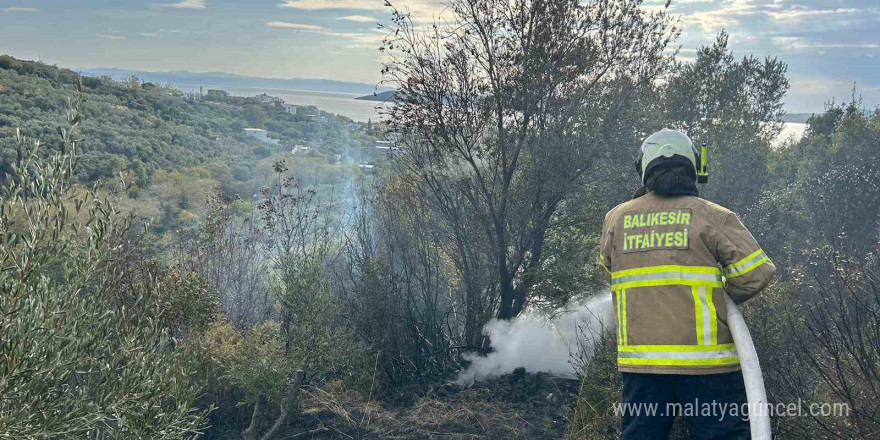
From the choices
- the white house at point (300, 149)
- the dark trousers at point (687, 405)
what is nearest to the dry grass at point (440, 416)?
the dark trousers at point (687, 405)

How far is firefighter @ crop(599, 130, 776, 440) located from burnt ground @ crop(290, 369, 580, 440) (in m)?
3.06

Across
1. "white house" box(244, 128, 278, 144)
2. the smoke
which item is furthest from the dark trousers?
"white house" box(244, 128, 278, 144)

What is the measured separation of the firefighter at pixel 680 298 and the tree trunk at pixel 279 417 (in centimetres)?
469

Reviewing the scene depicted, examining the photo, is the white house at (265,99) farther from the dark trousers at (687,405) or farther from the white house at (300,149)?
the dark trousers at (687,405)

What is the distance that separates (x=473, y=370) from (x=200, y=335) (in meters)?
3.77

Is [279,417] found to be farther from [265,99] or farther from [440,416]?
[265,99]

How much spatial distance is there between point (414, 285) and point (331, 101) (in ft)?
269

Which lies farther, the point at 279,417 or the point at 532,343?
the point at 532,343

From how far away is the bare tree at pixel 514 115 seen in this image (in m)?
9.61

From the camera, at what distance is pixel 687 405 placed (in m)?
3.62

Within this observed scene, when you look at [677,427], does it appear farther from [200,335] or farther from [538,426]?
[200,335]

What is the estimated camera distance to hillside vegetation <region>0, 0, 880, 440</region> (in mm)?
4188

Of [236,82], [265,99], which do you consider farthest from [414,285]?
[236,82]

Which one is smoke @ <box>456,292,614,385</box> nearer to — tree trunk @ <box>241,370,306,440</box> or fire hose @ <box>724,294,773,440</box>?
tree trunk @ <box>241,370,306,440</box>
